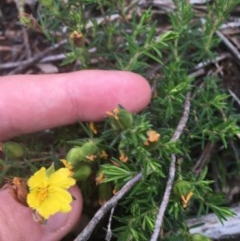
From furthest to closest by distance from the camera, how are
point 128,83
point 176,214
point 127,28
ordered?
point 127,28 < point 128,83 < point 176,214

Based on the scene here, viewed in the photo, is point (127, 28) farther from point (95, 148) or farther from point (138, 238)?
point (138, 238)

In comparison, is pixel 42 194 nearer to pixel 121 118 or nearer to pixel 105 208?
pixel 105 208

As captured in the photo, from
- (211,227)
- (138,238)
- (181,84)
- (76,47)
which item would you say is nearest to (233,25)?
(181,84)

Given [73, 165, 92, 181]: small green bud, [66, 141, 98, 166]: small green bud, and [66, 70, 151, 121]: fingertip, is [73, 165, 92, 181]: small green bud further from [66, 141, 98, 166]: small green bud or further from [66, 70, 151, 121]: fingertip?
[66, 70, 151, 121]: fingertip

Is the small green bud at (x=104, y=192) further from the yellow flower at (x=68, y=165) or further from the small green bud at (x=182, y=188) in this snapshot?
the small green bud at (x=182, y=188)

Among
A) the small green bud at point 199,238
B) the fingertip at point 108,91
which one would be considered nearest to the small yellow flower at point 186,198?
the small green bud at point 199,238

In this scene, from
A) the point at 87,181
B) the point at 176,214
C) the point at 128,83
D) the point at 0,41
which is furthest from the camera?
the point at 0,41
